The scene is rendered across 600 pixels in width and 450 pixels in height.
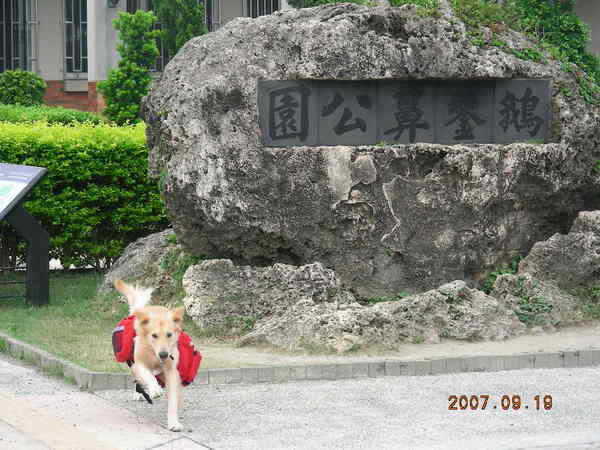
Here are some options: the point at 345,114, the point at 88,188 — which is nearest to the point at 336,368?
the point at 345,114

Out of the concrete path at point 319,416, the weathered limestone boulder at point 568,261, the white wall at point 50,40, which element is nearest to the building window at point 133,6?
the white wall at point 50,40

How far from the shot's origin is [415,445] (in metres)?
6.20

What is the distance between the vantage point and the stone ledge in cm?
773

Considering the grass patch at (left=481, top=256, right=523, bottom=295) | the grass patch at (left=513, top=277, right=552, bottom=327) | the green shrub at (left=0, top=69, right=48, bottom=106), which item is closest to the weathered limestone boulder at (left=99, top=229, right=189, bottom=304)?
the grass patch at (left=481, top=256, right=523, bottom=295)

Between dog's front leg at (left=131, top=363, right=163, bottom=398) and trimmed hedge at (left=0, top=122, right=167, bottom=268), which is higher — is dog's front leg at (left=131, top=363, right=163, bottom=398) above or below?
below

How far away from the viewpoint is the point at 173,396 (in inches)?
252

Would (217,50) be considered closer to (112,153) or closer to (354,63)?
(354,63)

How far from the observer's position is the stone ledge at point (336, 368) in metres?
7.73

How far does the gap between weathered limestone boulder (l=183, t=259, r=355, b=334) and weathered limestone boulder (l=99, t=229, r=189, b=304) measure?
2.58 feet

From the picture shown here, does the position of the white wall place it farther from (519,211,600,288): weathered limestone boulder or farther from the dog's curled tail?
the dog's curled tail

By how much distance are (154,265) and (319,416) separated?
4.73 meters

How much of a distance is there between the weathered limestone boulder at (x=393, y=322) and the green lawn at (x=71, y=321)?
59.3 inches

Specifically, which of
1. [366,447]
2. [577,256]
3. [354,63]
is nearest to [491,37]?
[354,63]
